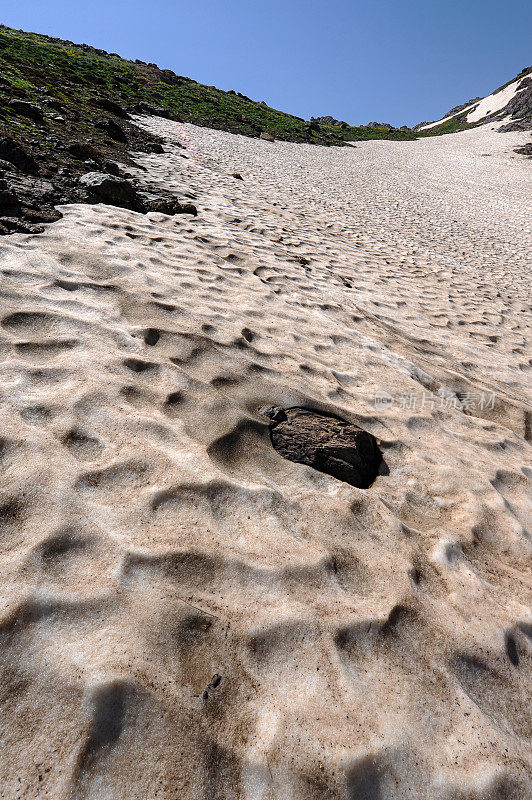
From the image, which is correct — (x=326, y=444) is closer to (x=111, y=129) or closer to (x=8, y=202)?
(x=8, y=202)

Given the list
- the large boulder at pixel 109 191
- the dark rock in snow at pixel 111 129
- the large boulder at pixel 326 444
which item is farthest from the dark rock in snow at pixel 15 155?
the dark rock in snow at pixel 111 129

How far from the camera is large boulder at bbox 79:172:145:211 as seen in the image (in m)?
5.45

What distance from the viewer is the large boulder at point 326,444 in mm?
2385

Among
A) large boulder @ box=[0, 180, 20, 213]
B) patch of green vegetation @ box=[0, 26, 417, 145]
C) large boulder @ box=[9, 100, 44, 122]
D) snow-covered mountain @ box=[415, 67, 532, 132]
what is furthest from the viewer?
snow-covered mountain @ box=[415, 67, 532, 132]

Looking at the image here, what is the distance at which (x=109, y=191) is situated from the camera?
5.55m

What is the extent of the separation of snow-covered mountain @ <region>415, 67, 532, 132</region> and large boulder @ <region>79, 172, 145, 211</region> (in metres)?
43.8

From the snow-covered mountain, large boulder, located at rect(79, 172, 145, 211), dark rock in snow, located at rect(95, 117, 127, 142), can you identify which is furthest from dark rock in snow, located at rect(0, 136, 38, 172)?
the snow-covered mountain

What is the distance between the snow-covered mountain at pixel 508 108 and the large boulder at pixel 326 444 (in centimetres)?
4633

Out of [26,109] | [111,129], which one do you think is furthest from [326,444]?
[111,129]

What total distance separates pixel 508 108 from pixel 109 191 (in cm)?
5638

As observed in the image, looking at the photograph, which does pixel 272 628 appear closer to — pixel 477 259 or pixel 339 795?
pixel 339 795

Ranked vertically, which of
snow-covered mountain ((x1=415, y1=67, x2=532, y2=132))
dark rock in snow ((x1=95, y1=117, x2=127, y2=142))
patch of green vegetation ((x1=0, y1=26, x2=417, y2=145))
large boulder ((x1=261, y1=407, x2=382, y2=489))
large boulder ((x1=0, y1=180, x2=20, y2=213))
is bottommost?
large boulder ((x1=261, y1=407, x2=382, y2=489))

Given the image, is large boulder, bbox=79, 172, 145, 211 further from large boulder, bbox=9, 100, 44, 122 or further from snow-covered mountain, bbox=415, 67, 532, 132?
snow-covered mountain, bbox=415, 67, 532, 132

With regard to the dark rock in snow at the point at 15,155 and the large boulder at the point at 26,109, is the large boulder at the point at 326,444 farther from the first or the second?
the large boulder at the point at 26,109
